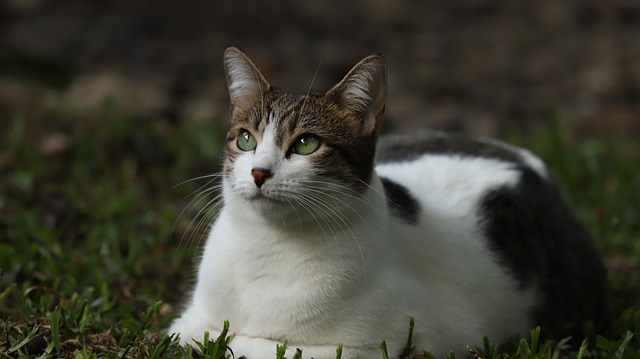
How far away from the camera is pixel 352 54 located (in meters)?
9.19

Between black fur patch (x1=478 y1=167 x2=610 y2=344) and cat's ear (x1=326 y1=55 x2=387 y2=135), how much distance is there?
833 millimetres

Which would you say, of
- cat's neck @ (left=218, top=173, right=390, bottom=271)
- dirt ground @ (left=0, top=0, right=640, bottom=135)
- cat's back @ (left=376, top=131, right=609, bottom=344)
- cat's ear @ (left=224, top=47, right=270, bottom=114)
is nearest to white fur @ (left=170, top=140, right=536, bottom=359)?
cat's neck @ (left=218, top=173, right=390, bottom=271)

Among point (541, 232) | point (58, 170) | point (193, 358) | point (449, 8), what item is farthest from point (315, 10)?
point (193, 358)

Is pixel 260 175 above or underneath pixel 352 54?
underneath

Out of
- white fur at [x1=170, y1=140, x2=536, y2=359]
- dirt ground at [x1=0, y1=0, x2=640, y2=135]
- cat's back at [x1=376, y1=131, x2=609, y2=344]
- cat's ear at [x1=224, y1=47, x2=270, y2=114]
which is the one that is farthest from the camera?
dirt ground at [x1=0, y1=0, x2=640, y2=135]

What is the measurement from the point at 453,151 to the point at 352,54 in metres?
5.03

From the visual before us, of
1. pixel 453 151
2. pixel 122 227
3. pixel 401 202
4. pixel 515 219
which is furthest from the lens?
pixel 122 227

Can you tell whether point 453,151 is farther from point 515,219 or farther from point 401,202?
point 401,202

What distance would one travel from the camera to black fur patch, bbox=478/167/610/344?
382cm

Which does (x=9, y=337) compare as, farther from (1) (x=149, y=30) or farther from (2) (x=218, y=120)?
(1) (x=149, y=30)

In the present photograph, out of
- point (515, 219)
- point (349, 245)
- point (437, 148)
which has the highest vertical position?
point (437, 148)

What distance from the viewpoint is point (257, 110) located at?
331 cm

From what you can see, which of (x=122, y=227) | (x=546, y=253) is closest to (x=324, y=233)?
(x=546, y=253)

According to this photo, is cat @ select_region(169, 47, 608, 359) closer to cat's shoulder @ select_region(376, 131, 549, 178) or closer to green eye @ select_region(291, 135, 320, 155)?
green eye @ select_region(291, 135, 320, 155)
